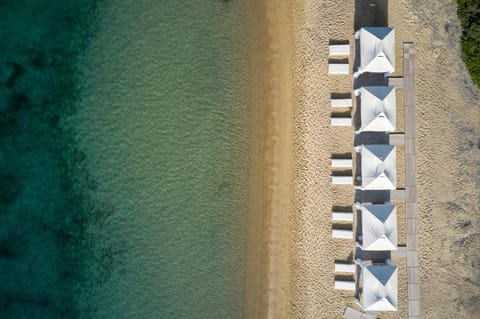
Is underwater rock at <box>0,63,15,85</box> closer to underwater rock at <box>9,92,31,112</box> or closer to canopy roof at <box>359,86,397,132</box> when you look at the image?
underwater rock at <box>9,92,31,112</box>

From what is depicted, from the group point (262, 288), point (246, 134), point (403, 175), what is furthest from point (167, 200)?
point (403, 175)

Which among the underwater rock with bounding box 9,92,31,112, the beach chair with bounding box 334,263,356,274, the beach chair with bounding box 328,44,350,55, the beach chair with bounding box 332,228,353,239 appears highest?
the beach chair with bounding box 328,44,350,55

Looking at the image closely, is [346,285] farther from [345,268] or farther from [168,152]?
[168,152]

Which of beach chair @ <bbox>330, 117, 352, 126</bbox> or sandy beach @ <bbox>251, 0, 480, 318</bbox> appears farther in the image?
sandy beach @ <bbox>251, 0, 480, 318</bbox>

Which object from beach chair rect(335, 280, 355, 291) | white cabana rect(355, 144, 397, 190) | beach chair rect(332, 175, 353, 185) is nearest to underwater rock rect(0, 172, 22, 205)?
beach chair rect(332, 175, 353, 185)

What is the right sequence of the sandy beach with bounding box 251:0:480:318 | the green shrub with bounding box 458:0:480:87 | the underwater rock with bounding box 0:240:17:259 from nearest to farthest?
the green shrub with bounding box 458:0:480:87, the sandy beach with bounding box 251:0:480:318, the underwater rock with bounding box 0:240:17:259

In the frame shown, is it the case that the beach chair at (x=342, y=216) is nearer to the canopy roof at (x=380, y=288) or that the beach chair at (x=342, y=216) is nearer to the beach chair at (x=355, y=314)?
the canopy roof at (x=380, y=288)

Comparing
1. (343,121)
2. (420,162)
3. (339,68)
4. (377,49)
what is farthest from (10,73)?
(420,162)
